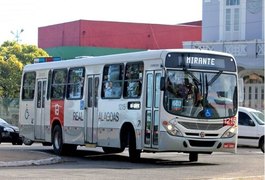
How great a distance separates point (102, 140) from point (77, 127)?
5.48 ft

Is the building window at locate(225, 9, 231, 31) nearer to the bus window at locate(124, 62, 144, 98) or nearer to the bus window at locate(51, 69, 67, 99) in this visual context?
the bus window at locate(51, 69, 67, 99)

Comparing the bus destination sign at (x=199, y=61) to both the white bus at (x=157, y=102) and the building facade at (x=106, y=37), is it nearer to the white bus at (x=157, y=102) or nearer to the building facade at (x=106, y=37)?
the white bus at (x=157, y=102)

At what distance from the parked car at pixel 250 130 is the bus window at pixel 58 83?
8.41 m

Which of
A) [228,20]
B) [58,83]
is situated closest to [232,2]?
[228,20]

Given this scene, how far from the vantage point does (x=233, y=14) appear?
131ft

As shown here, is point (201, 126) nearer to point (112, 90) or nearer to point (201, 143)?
point (201, 143)

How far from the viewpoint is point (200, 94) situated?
18.3 metres

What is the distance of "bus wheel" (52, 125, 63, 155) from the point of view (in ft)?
74.8

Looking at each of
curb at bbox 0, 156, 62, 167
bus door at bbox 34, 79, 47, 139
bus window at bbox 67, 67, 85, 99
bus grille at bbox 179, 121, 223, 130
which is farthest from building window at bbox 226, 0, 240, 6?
curb at bbox 0, 156, 62, 167

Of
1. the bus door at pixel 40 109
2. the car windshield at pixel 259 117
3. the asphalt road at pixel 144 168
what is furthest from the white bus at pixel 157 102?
the car windshield at pixel 259 117

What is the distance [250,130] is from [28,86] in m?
9.19

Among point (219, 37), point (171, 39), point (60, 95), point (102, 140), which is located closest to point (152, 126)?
point (102, 140)

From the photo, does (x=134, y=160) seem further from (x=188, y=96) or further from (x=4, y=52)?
(x=4, y=52)

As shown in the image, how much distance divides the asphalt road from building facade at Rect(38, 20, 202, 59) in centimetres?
3771
